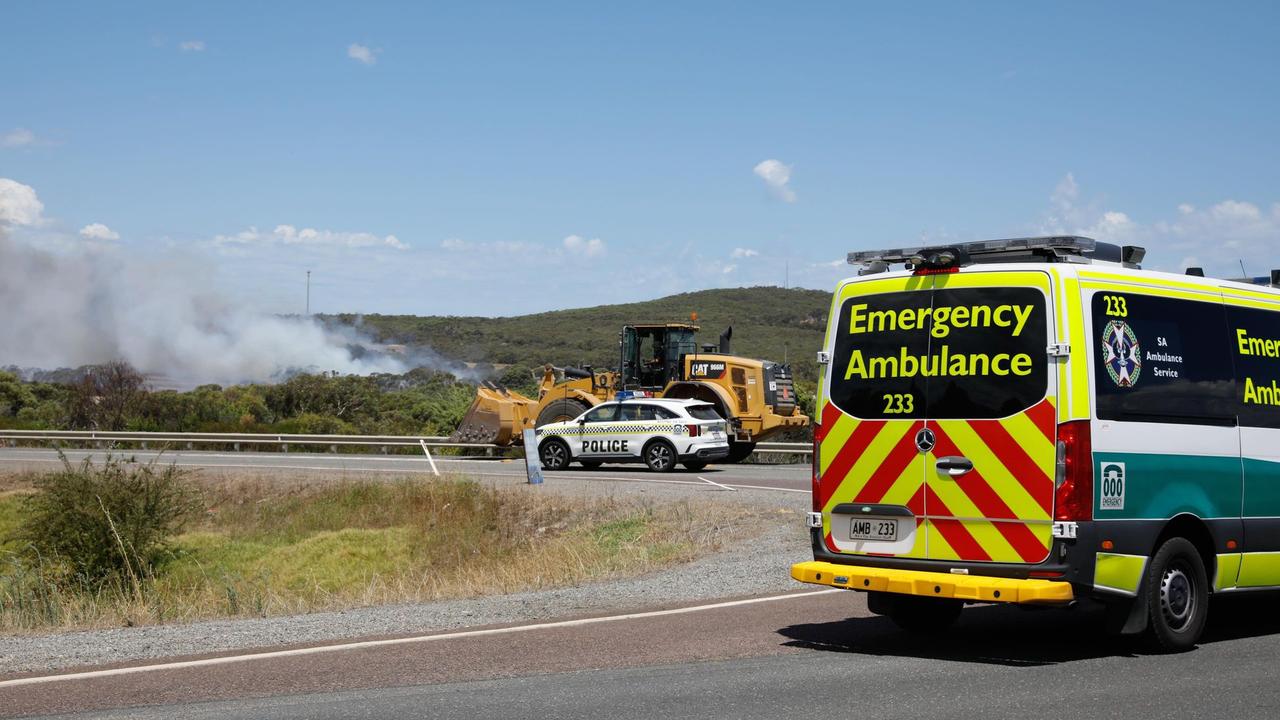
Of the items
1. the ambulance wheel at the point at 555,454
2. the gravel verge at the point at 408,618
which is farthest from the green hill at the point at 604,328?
the gravel verge at the point at 408,618

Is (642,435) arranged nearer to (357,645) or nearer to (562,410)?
(562,410)

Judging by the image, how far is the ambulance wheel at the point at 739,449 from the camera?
3241 centimetres

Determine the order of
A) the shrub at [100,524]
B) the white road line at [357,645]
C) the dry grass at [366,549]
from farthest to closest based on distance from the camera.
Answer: the shrub at [100,524]
the dry grass at [366,549]
the white road line at [357,645]

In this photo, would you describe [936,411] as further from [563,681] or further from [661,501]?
[661,501]

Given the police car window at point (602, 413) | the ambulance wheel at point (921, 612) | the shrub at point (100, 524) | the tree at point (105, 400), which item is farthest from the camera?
the tree at point (105, 400)

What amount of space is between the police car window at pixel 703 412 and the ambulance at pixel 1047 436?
19185 millimetres

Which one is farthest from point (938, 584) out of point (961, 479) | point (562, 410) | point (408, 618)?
point (562, 410)

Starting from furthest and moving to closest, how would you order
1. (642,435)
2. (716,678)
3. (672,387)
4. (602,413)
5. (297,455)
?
(297,455), (672,387), (602,413), (642,435), (716,678)

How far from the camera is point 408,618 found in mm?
10719

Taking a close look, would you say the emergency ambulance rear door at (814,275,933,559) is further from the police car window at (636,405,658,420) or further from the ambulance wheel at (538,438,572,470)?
the ambulance wheel at (538,438,572,470)

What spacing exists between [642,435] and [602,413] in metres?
1.11

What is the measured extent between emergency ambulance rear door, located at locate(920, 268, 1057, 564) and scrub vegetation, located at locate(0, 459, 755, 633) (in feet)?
19.1

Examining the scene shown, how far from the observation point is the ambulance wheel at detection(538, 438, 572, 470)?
30.3 metres

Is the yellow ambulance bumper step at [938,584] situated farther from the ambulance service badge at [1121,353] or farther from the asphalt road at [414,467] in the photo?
the asphalt road at [414,467]
